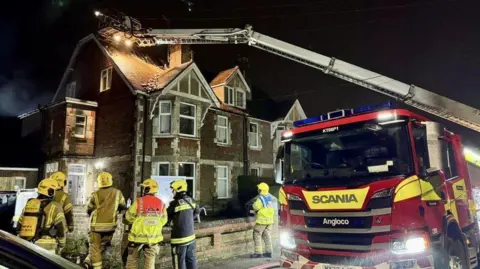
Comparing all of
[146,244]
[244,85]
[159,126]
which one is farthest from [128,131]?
[146,244]

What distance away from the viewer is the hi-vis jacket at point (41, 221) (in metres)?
5.90

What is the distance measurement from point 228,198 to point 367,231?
53.0 ft

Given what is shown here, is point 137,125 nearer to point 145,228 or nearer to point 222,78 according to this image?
point 222,78

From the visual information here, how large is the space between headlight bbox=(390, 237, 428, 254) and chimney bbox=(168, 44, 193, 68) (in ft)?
58.9

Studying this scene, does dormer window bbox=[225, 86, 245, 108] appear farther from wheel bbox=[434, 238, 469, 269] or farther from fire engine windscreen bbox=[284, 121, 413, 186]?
wheel bbox=[434, 238, 469, 269]

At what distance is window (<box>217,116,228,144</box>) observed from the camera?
827 inches

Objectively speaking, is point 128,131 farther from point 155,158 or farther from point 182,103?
point 182,103

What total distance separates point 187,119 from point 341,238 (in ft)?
48.1

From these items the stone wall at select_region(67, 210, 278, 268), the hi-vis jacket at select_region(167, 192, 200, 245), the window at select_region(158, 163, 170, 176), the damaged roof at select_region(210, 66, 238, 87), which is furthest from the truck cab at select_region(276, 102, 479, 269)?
the damaged roof at select_region(210, 66, 238, 87)

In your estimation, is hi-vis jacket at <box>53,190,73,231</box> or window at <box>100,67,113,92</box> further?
window at <box>100,67,113,92</box>

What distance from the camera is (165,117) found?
18.0 m

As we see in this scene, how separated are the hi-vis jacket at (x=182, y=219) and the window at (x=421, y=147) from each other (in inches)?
150

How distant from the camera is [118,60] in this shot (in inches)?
737

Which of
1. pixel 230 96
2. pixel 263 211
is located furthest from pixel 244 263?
pixel 230 96
